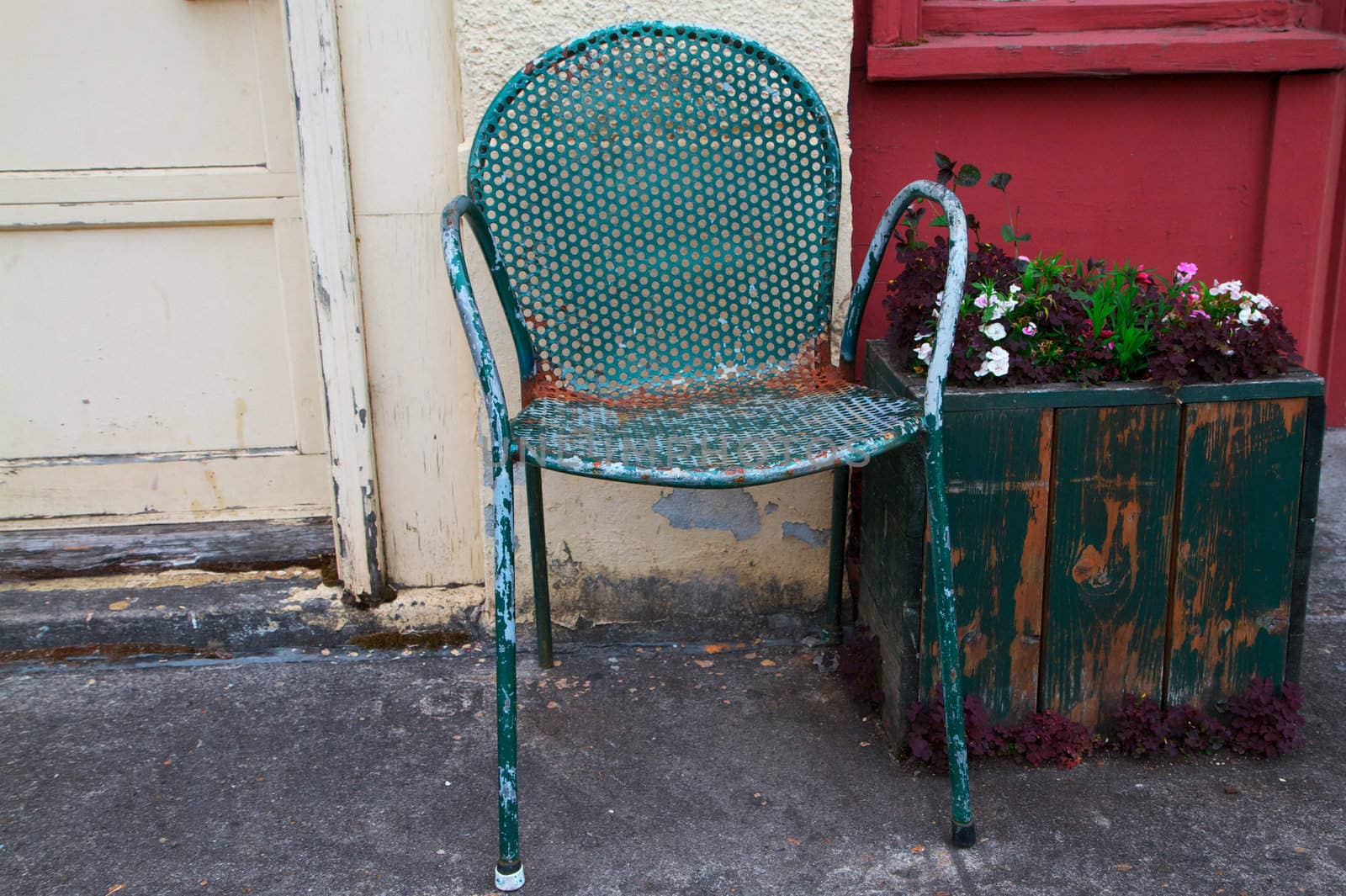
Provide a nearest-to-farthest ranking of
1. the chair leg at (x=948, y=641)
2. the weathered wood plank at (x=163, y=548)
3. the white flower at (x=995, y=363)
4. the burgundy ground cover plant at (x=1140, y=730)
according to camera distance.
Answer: the chair leg at (x=948, y=641) < the white flower at (x=995, y=363) < the burgundy ground cover plant at (x=1140, y=730) < the weathered wood plank at (x=163, y=548)

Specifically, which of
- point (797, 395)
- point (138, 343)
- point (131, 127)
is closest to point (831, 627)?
point (797, 395)

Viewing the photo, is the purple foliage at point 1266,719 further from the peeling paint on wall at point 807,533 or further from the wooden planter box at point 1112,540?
the peeling paint on wall at point 807,533

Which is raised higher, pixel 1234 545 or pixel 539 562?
pixel 1234 545

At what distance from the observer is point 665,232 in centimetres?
219

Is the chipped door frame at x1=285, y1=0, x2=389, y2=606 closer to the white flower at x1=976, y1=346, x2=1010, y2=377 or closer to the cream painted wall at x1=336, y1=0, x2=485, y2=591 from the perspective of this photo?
the cream painted wall at x1=336, y1=0, x2=485, y2=591

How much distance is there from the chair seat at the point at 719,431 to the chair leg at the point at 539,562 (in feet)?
0.68

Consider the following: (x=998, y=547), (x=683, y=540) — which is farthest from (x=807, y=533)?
(x=998, y=547)

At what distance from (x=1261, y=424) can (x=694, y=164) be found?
107cm

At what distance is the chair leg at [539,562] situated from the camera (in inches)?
89.0

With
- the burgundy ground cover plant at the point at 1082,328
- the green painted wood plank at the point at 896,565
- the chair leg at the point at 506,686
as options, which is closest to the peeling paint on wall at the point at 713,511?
the green painted wood plank at the point at 896,565

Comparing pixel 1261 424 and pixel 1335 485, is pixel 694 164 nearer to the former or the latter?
pixel 1261 424

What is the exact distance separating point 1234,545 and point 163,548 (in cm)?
223

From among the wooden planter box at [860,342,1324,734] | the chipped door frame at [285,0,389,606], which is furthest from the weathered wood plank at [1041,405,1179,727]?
the chipped door frame at [285,0,389,606]

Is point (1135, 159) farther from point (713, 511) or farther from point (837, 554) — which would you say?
point (713, 511)
